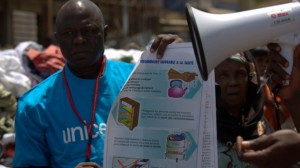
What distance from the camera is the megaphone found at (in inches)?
72.6

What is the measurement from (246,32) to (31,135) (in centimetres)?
129

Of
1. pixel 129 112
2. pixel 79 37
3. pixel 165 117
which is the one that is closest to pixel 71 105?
pixel 79 37

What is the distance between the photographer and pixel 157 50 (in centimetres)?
239

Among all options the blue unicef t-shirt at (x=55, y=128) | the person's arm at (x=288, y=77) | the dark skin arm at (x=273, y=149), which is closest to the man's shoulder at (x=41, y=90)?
the blue unicef t-shirt at (x=55, y=128)

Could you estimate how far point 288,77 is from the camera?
189 cm

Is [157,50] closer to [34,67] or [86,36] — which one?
[86,36]

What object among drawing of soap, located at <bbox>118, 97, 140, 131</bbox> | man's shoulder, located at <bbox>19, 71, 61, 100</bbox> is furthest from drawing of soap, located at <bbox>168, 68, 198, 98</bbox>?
man's shoulder, located at <bbox>19, 71, 61, 100</bbox>

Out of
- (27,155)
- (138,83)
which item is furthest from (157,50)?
(27,155)

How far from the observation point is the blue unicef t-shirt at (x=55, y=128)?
2.69 metres

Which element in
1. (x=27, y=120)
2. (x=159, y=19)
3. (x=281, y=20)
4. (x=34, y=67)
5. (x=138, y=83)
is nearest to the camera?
(x=281, y=20)

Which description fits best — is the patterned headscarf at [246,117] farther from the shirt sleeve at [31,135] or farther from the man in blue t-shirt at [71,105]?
the shirt sleeve at [31,135]

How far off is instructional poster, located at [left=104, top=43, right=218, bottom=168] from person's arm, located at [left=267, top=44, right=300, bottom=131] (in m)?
0.36

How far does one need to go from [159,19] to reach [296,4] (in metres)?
19.0

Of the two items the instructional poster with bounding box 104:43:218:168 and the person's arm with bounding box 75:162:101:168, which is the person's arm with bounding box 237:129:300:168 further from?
the person's arm with bounding box 75:162:101:168
